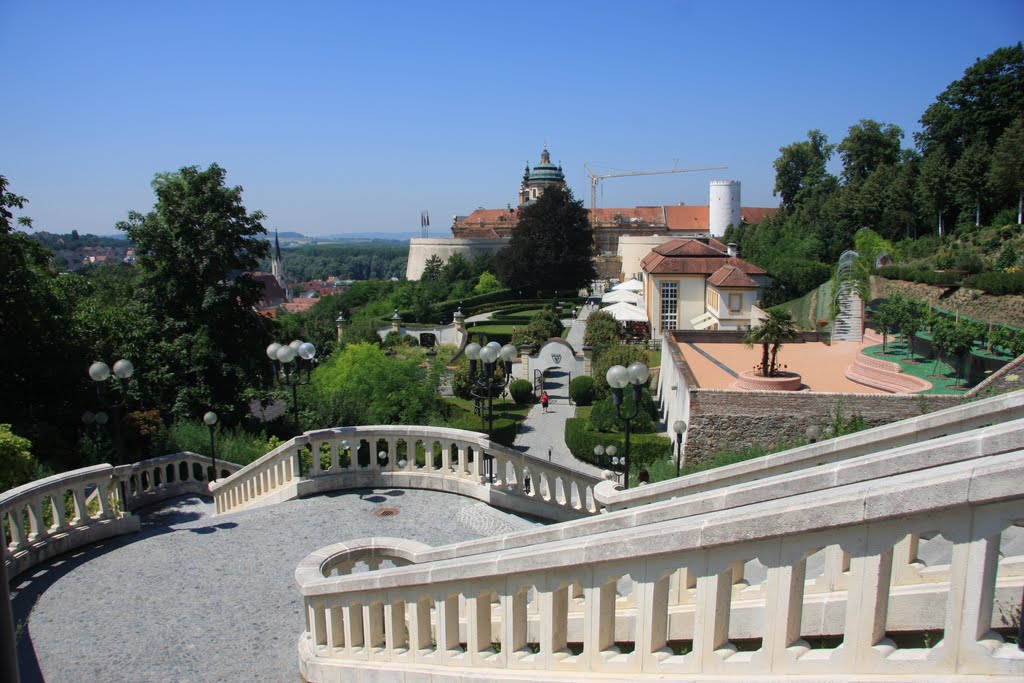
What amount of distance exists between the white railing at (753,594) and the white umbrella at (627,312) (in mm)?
39498

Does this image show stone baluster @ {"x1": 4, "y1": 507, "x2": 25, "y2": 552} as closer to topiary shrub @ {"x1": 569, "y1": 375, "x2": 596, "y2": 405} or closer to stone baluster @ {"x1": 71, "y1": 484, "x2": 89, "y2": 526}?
stone baluster @ {"x1": 71, "y1": 484, "x2": 89, "y2": 526}

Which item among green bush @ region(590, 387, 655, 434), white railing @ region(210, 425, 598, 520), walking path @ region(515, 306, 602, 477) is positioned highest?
white railing @ region(210, 425, 598, 520)

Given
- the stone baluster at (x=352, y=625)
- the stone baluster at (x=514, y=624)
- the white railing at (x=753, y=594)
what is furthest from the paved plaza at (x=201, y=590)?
the stone baluster at (x=514, y=624)

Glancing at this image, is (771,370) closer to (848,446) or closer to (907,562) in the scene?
(848,446)

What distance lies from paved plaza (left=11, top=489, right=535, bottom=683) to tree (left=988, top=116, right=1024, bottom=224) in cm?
4146

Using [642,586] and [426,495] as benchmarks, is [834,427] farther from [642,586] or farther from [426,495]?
[642,586]

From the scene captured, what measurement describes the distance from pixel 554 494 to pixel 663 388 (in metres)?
21.2

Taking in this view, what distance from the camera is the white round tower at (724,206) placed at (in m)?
103

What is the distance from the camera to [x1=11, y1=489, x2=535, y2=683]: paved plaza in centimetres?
685

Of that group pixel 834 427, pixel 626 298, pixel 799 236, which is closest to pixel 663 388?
pixel 834 427

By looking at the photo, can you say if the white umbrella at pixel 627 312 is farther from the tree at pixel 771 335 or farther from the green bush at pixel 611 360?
the tree at pixel 771 335

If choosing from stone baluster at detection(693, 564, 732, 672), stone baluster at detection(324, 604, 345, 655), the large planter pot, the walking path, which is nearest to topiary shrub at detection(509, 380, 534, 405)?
the walking path

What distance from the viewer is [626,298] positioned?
49219 millimetres

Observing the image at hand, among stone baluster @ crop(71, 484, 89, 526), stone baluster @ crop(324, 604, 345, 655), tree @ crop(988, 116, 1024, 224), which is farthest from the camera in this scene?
tree @ crop(988, 116, 1024, 224)
